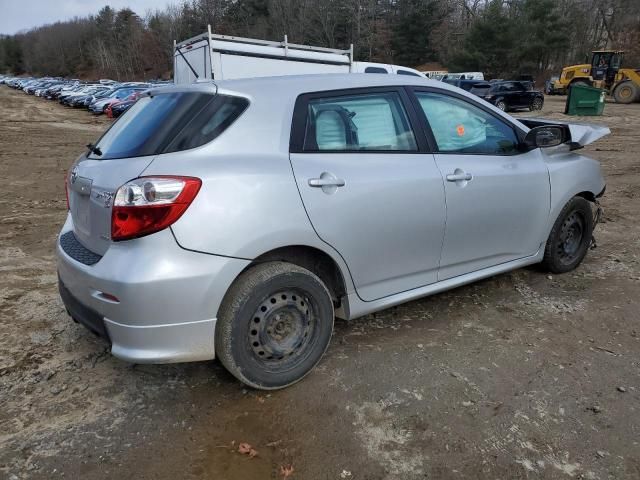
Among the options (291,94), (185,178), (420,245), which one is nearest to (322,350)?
(420,245)

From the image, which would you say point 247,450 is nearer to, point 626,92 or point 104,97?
point 626,92

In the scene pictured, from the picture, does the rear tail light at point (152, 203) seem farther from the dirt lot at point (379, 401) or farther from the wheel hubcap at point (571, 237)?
the wheel hubcap at point (571, 237)

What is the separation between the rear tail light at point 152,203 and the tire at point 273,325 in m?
0.49

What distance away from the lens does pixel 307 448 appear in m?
2.45

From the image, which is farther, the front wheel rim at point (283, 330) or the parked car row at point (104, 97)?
the parked car row at point (104, 97)

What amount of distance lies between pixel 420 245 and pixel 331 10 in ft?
224

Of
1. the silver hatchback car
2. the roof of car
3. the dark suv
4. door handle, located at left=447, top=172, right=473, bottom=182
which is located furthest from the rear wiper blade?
the dark suv

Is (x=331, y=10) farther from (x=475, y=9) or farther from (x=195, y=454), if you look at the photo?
(x=195, y=454)

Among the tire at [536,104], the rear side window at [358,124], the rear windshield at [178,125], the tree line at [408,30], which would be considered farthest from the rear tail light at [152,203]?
the tree line at [408,30]

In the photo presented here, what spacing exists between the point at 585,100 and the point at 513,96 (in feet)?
14.7

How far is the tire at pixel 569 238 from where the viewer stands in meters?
4.24

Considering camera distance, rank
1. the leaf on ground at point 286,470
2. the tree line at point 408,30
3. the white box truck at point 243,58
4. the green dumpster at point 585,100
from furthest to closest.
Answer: the tree line at point 408,30 → the green dumpster at point 585,100 → the white box truck at point 243,58 → the leaf on ground at point 286,470

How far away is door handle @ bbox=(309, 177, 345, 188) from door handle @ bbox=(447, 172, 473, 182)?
2.75 feet

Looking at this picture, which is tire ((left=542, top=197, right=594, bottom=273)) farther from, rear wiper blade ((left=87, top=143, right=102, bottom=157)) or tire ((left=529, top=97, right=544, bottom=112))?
tire ((left=529, top=97, right=544, bottom=112))
